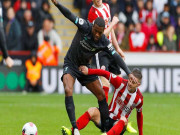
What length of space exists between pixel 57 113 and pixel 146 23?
333 inches

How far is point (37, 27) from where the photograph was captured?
20297 millimetres

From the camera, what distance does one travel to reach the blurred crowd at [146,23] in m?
20.3

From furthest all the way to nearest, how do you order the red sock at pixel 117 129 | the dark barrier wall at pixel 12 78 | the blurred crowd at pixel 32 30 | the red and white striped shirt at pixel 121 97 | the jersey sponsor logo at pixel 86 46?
the blurred crowd at pixel 32 30 → the dark barrier wall at pixel 12 78 → the jersey sponsor logo at pixel 86 46 → the red and white striped shirt at pixel 121 97 → the red sock at pixel 117 129

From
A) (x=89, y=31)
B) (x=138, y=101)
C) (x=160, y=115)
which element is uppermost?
(x=89, y=31)

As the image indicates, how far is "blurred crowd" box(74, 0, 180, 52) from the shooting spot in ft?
66.6

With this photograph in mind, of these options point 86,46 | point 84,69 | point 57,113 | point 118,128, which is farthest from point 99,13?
point 57,113

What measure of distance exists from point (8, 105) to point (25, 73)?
3.90 m

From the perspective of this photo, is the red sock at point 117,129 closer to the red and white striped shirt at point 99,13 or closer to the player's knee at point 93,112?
the player's knee at point 93,112

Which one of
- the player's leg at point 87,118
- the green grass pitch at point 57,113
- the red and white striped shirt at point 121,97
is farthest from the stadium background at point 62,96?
the red and white striped shirt at point 121,97

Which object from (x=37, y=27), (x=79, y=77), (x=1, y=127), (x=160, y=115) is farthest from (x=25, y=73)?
(x=79, y=77)

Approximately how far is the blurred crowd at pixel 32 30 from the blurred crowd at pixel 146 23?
4.69 feet

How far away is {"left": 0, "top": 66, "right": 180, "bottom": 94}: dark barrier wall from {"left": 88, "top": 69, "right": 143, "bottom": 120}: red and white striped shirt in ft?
31.7

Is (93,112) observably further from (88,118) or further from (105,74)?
(105,74)

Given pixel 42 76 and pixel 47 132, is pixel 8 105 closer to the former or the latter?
pixel 42 76
